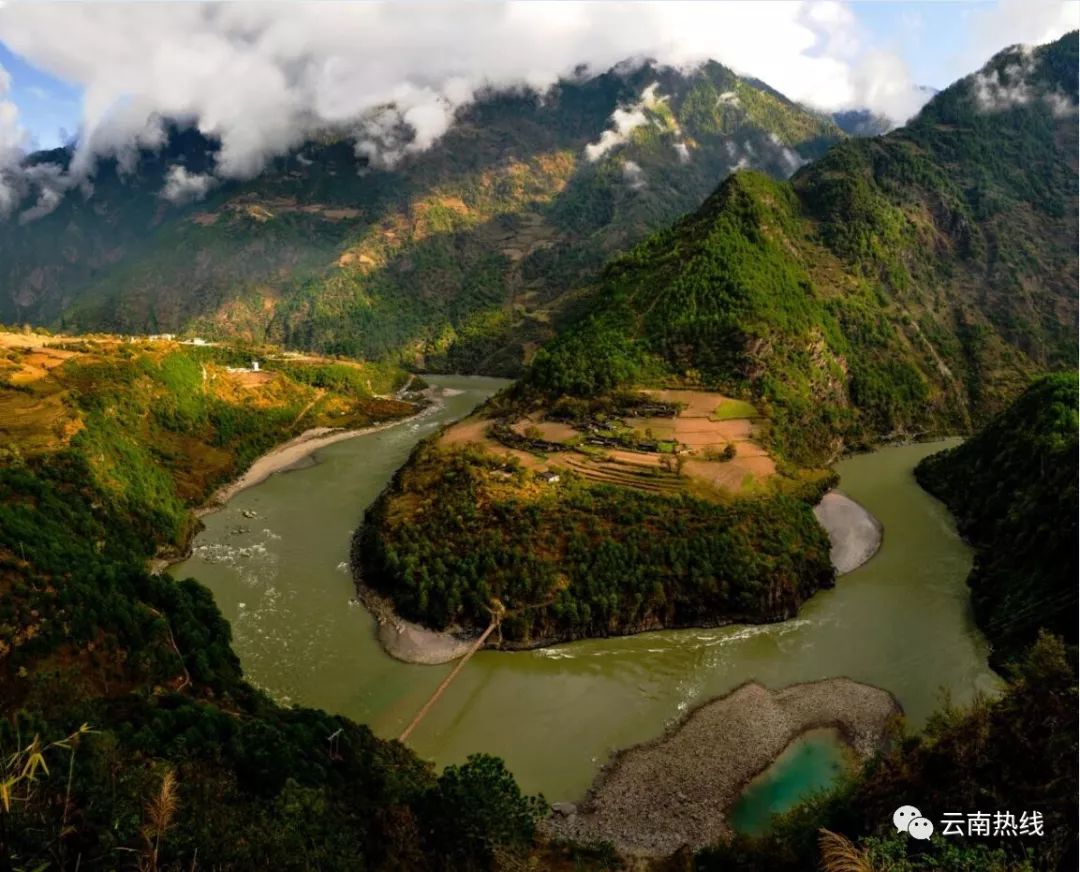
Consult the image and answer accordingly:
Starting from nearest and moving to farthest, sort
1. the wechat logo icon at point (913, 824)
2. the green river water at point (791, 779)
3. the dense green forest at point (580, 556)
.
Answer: the wechat logo icon at point (913, 824)
the green river water at point (791, 779)
the dense green forest at point (580, 556)

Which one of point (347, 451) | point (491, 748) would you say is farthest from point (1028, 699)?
point (347, 451)

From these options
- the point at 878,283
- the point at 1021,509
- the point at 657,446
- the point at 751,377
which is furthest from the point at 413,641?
the point at 878,283

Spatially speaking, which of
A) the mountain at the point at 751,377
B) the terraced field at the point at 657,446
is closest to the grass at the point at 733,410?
A: the terraced field at the point at 657,446

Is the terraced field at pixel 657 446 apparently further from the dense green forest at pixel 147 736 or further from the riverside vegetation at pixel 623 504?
the dense green forest at pixel 147 736

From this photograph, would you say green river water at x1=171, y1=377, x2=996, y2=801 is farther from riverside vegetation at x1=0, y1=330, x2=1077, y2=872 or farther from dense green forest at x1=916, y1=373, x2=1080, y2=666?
riverside vegetation at x1=0, y1=330, x2=1077, y2=872

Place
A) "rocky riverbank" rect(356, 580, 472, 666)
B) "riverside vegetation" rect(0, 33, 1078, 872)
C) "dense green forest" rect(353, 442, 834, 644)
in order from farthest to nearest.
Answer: "dense green forest" rect(353, 442, 834, 644)
"rocky riverbank" rect(356, 580, 472, 666)
"riverside vegetation" rect(0, 33, 1078, 872)

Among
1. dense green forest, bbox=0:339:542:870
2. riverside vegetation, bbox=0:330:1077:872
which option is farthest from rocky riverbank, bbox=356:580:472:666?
riverside vegetation, bbox=0:330:1077:872

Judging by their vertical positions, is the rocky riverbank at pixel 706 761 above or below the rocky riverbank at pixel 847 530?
below
